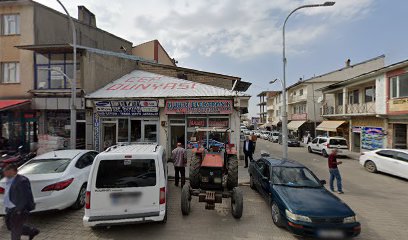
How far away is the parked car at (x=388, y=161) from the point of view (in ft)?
31.5

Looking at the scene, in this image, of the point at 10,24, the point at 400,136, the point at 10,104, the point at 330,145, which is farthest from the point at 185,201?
the point at 400,136

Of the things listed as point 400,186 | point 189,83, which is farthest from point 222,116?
point 400,186

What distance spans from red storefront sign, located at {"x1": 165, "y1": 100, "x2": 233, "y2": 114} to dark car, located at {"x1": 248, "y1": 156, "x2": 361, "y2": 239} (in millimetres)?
5695

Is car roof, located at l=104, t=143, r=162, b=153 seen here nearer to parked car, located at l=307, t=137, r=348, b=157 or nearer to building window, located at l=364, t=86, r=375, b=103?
parked car, located at l=307, t=137, r=348, b=157

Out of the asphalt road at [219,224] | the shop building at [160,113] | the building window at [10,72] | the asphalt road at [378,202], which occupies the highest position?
the building window at [10,72]

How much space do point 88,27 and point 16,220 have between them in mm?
18281

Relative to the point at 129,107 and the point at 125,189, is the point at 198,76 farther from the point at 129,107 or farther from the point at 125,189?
the point at 125,189

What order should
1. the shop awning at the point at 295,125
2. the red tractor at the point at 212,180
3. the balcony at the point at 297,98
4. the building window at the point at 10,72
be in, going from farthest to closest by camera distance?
1. the balcony at the point at 297,98
2. the shop awning at the point at 295,125
3. the building window at the point at 10,72
4. the red tractor at the point at 212,180

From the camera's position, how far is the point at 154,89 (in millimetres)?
13078

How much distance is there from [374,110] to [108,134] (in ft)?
66.5

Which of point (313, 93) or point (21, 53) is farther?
point (313, 93)

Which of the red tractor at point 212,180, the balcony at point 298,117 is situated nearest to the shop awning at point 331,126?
the balcony at point 298,117

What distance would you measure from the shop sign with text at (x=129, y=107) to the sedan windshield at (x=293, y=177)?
8122 millimetres

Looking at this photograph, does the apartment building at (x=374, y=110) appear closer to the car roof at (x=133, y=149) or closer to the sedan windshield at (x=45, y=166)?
the car roof at (x=133, y=149)
